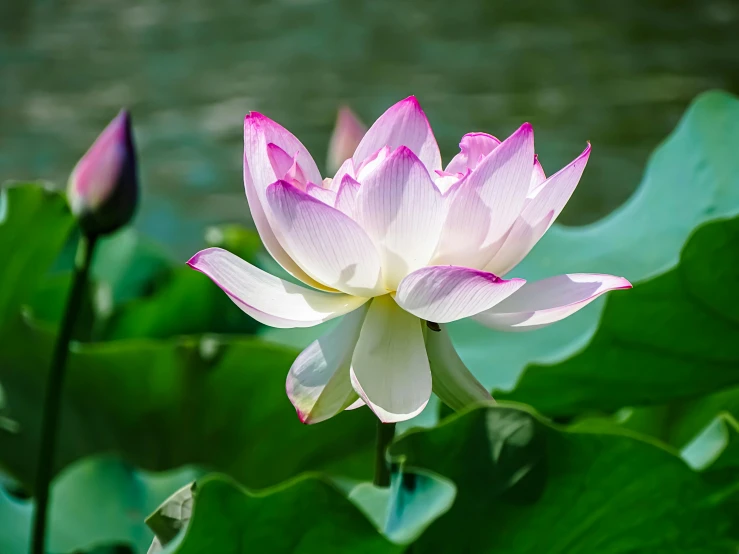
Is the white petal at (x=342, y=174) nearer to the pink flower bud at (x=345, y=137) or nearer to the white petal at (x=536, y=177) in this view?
the white petal at (x=536, y=177)

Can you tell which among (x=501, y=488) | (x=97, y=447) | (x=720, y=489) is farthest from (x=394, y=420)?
(x=97, y=447)

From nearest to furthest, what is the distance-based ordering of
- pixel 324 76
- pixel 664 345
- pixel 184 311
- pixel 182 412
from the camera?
pixel 664 345, pixel 182 412, pixel 184 311, pixel 324 76

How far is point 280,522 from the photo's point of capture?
0.52 meters

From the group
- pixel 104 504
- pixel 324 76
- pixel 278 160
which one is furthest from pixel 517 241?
pixel 324 76

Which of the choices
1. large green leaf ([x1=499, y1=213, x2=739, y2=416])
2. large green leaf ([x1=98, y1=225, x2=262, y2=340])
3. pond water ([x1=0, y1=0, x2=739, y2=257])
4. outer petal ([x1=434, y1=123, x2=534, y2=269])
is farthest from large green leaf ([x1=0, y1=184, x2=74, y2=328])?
pond water ([x1=0, y1=0, x2=739, y2=257])

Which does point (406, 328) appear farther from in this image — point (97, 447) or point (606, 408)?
point (97, 447)

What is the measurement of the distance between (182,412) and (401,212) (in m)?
0.63

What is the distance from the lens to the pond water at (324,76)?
3.15 metres

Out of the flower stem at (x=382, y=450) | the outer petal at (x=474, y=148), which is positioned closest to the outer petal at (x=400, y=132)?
the outer petal at (x=474, y=148)

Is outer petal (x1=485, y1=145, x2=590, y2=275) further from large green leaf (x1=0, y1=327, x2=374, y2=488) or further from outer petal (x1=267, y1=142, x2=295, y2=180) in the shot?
large green leaf (x1=0, y1=327, x2=374, y2=488)

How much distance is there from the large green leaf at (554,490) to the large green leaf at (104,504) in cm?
39

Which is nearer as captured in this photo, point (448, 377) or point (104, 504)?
point (448, 377)

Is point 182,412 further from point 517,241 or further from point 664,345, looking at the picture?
point 517,241

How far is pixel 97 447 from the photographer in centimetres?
105
